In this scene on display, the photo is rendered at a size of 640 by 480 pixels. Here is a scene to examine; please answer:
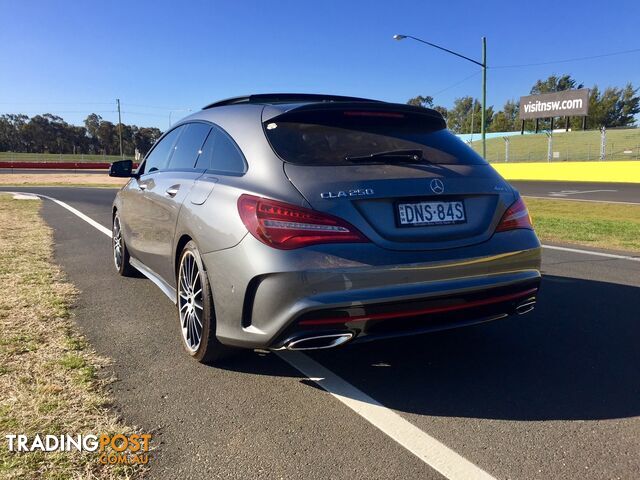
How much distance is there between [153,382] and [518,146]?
6238 cm

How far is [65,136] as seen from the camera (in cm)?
11756

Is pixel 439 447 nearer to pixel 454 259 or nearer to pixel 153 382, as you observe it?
pixel 454 259

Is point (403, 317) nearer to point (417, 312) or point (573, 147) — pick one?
point (417, 312)

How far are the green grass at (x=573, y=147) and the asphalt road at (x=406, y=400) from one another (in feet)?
97.5

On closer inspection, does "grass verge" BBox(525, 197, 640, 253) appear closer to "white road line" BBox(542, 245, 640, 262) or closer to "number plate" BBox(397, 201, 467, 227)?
"white road line" BBox(542, 245, 640, 262)

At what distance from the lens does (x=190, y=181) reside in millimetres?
3695

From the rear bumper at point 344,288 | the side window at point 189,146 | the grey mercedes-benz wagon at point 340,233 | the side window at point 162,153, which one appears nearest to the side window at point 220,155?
the grey mercedes-benz wagon at point 340,233

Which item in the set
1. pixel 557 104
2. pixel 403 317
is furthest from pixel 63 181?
pixel 557 104

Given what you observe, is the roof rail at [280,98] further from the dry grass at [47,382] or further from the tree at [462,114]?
the tree at [462,114]

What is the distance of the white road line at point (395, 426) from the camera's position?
7.49 feet

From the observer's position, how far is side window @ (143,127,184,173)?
4.72 meters

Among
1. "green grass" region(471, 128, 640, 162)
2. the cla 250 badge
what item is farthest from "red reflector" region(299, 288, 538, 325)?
"green grass" region(471, 128, 640, 162)

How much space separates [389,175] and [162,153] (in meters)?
2.83

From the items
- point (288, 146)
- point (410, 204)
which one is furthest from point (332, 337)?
point (288, 146)
